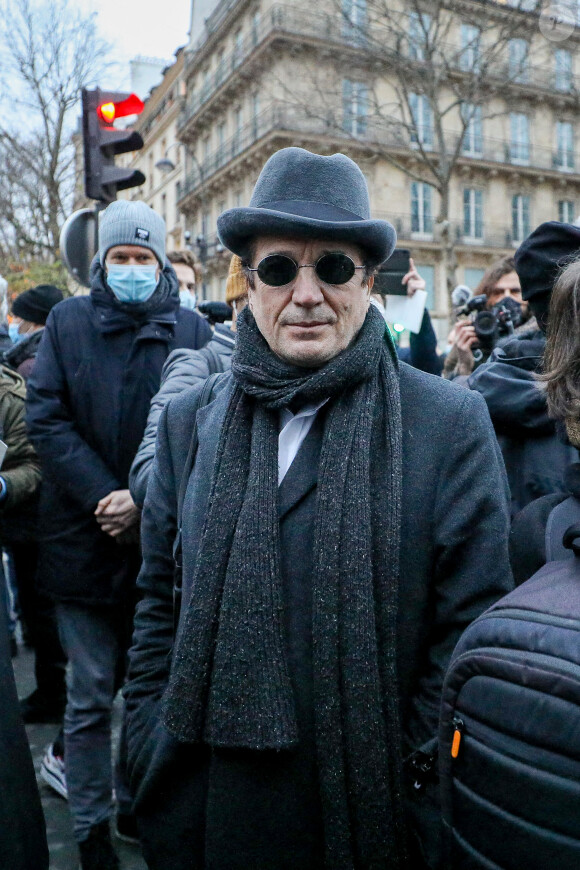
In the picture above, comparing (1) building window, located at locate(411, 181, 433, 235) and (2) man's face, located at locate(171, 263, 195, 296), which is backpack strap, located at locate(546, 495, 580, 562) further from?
(1) building window, located at locate(411, 181, 433, 235)

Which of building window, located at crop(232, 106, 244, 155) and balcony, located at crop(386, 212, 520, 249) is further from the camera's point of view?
building window, located at crop(232, 106, 244, 155)

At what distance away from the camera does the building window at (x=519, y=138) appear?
1399 inches

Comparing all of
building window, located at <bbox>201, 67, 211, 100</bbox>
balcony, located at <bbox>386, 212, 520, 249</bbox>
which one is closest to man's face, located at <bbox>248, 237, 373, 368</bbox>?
balcony, located at <bbox>386, 212, 520, 249</bbox>

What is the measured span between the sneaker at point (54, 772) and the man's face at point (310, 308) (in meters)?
2.78

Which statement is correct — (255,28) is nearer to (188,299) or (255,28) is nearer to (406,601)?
(188,299)

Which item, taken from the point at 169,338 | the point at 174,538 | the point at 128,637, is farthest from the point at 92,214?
the point at 174,538

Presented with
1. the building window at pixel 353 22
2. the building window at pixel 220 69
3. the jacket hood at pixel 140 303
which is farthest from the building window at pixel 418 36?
the building window at pixel 220 69

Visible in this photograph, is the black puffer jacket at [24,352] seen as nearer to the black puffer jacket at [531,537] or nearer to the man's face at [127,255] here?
the man's face at [127,255]

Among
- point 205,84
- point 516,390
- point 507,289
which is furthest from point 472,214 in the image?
point 516,390

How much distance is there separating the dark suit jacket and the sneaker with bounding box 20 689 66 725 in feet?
10.0

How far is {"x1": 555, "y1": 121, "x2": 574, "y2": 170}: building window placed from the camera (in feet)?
118

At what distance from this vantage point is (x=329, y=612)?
1.70 metres

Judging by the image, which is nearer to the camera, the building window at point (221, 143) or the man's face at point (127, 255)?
the man's face at point (127, 255)

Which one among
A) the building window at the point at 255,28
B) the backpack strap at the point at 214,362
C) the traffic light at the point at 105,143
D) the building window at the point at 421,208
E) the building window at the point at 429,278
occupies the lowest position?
the backpack strap at the point at 214,362
